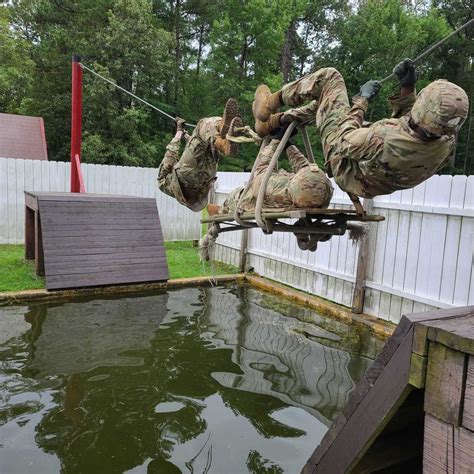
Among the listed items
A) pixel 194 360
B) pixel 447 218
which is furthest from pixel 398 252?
pixel 194 360

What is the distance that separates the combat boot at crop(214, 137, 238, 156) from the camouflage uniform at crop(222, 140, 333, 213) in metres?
0.14

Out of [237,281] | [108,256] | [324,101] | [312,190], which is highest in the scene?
[324,101]

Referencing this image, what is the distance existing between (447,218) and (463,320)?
9.04ft

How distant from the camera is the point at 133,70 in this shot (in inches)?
543

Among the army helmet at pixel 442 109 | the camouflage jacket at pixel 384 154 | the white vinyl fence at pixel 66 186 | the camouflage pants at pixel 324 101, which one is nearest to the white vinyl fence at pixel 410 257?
the camouflage pants at pixel 324 101

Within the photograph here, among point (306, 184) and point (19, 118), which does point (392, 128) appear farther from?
point (19, 118)

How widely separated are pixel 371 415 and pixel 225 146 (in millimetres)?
1410

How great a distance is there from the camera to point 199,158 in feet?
8.09

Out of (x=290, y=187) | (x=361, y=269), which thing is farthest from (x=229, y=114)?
(x=361, y=269)

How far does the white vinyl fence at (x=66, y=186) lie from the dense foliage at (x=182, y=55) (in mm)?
5520

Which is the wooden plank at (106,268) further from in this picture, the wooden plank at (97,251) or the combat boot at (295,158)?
the combat boot at (295,158)

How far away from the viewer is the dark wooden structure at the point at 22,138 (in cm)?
995

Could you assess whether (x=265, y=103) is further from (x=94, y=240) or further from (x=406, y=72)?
(x=94, y=240)

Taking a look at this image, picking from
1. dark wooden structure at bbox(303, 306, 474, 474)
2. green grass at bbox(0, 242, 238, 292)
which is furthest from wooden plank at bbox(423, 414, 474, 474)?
green grass at bbox(0, 242, 238, 292)
